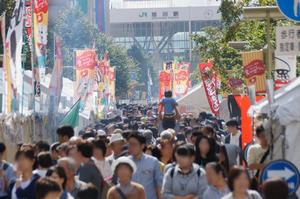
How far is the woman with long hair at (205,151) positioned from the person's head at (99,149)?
1.12 meters

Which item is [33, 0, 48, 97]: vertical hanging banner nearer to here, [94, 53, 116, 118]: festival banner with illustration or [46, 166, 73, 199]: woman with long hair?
[46, 166, 73, 199]: woman with long hair

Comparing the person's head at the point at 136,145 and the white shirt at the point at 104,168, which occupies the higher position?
the person's head at the point at 136,145

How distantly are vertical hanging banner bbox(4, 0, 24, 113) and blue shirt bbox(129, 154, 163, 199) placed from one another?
962 centimetres

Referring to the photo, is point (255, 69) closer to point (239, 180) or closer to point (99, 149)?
point (99, 149)

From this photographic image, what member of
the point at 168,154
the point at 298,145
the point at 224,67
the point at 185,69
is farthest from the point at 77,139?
the point at 185,69

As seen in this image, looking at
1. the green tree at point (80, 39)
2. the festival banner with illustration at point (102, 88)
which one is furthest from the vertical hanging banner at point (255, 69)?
the green tree at point (80, 39)

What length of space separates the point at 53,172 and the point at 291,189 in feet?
7.38

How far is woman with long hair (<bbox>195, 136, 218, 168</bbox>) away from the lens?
1206 centimetres

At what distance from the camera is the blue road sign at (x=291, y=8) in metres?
13.4

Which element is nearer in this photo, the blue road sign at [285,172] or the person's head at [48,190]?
the person's head at [48,190]

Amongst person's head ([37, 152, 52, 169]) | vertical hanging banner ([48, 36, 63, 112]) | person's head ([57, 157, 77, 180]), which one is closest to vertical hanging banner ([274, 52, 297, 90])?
vertical hanging banner ([48, 36, 63, 112])

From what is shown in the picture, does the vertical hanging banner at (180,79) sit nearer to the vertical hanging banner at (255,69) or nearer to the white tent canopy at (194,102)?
the white tent canopy at (194,102)

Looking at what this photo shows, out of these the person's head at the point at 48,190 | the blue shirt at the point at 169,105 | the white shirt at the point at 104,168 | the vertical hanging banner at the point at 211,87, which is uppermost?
the person's head at the point at 48,190

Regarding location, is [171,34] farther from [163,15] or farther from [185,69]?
[185,69]
